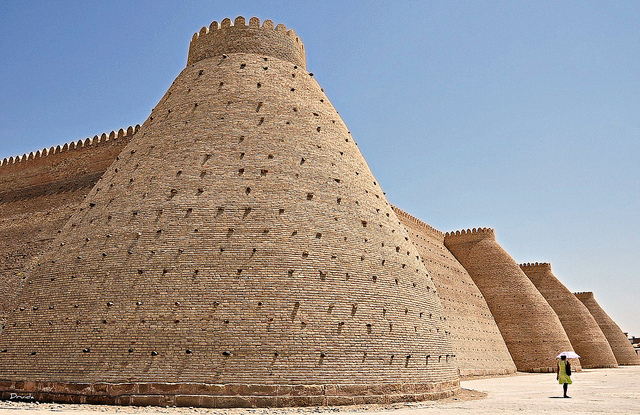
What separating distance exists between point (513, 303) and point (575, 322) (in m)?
6.97

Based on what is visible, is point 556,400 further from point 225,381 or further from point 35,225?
point 35,225

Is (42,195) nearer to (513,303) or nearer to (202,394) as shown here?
(202,394)

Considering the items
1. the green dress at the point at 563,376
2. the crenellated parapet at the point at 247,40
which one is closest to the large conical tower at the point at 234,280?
the crenellated parapet at the point at 247,40

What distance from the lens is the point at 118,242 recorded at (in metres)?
11.7

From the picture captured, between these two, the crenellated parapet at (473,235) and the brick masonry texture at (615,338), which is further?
the brick masonry texture at (615,338)

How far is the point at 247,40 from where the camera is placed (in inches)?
599

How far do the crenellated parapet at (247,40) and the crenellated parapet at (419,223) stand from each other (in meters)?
13.3

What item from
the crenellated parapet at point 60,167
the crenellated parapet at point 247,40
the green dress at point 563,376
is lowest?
the green dress at point 563,376

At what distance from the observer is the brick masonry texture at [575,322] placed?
3512 centimetres

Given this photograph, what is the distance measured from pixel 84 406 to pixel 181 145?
5.72 metres

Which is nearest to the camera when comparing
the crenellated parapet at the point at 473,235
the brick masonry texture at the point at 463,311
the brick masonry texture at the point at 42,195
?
the brick masonry texture at the point at 42,195

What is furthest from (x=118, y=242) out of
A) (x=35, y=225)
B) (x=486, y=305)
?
(x=486, y=305)

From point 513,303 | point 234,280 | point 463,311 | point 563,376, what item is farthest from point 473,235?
point 234,280

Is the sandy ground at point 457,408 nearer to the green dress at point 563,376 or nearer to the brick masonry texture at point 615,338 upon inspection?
the green dress at point 563,376
